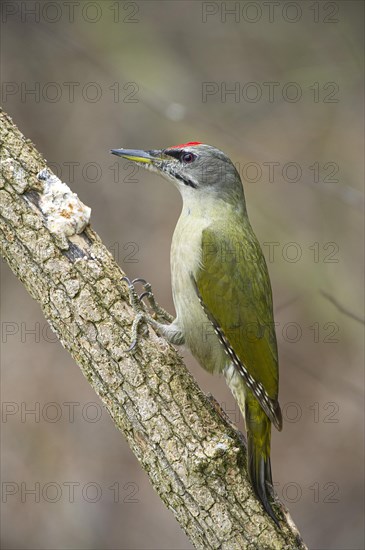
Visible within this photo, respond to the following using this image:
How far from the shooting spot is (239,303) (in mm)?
3854

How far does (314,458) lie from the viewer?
272 inches

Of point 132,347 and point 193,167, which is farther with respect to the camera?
point 193,167

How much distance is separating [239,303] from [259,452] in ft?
2.73

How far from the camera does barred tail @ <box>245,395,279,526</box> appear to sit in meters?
3.10

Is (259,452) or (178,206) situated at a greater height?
(178,206)

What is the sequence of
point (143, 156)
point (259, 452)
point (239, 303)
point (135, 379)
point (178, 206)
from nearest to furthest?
1. point (135, 379)
2. point (259, 452)
3. point (239, 303)
4. point (143, 156)
5. point (178, 206)

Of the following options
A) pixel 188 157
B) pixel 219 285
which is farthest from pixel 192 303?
pixel 188 157

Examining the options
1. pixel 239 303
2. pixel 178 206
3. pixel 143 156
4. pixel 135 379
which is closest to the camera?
pixel 135 379

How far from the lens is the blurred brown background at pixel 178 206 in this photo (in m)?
6.54

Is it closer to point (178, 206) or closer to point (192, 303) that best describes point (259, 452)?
point (192, 303)

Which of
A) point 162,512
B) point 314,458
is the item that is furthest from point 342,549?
point 162,512

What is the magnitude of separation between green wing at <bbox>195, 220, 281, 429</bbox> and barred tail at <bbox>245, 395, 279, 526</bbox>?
0.48 ft

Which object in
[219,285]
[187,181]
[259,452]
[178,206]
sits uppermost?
[178,206]

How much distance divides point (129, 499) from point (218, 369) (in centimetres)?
297
